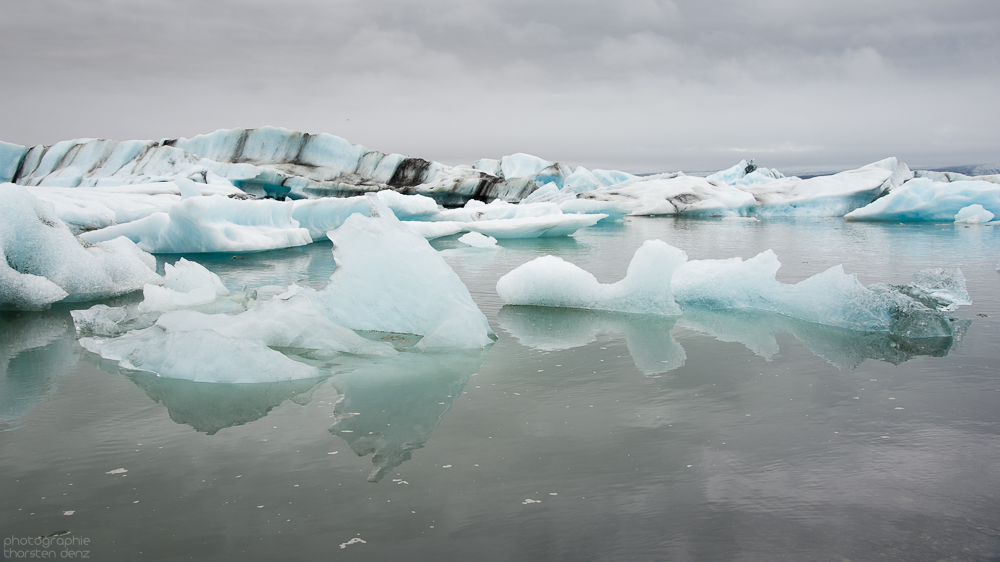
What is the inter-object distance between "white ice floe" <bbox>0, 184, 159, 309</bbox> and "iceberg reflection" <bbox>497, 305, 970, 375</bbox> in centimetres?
348

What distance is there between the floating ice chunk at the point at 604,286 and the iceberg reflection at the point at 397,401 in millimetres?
1581

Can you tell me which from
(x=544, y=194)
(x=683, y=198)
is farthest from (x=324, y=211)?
(x=544, y=194)

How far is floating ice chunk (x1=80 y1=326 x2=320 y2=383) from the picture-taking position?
3270mm

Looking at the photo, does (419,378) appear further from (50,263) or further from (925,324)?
(50,263)

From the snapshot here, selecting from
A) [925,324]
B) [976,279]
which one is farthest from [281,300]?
[976,279]

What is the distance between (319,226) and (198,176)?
7.26 metres

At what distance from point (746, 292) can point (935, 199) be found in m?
14.3

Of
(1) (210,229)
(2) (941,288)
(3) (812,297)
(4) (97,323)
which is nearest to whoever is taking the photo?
(4) (97,323)

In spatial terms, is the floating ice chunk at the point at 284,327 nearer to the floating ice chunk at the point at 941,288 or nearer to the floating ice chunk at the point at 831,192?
the floating ice chunk at the point at 941,288

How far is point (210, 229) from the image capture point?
Result: 30.3 feet

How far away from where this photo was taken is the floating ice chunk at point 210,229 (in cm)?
896

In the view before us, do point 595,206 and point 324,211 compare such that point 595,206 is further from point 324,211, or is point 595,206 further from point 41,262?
point 41,262

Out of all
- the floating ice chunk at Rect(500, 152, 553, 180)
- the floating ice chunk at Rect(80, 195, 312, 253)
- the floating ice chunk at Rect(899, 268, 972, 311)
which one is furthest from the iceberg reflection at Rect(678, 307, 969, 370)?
the floating ice chunk at Rect(500, 152, 553, 180)

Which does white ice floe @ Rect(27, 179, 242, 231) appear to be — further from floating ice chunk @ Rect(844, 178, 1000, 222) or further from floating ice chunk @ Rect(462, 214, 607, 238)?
floating ice chunk @ Rect(844, 178, 1000, 222)
